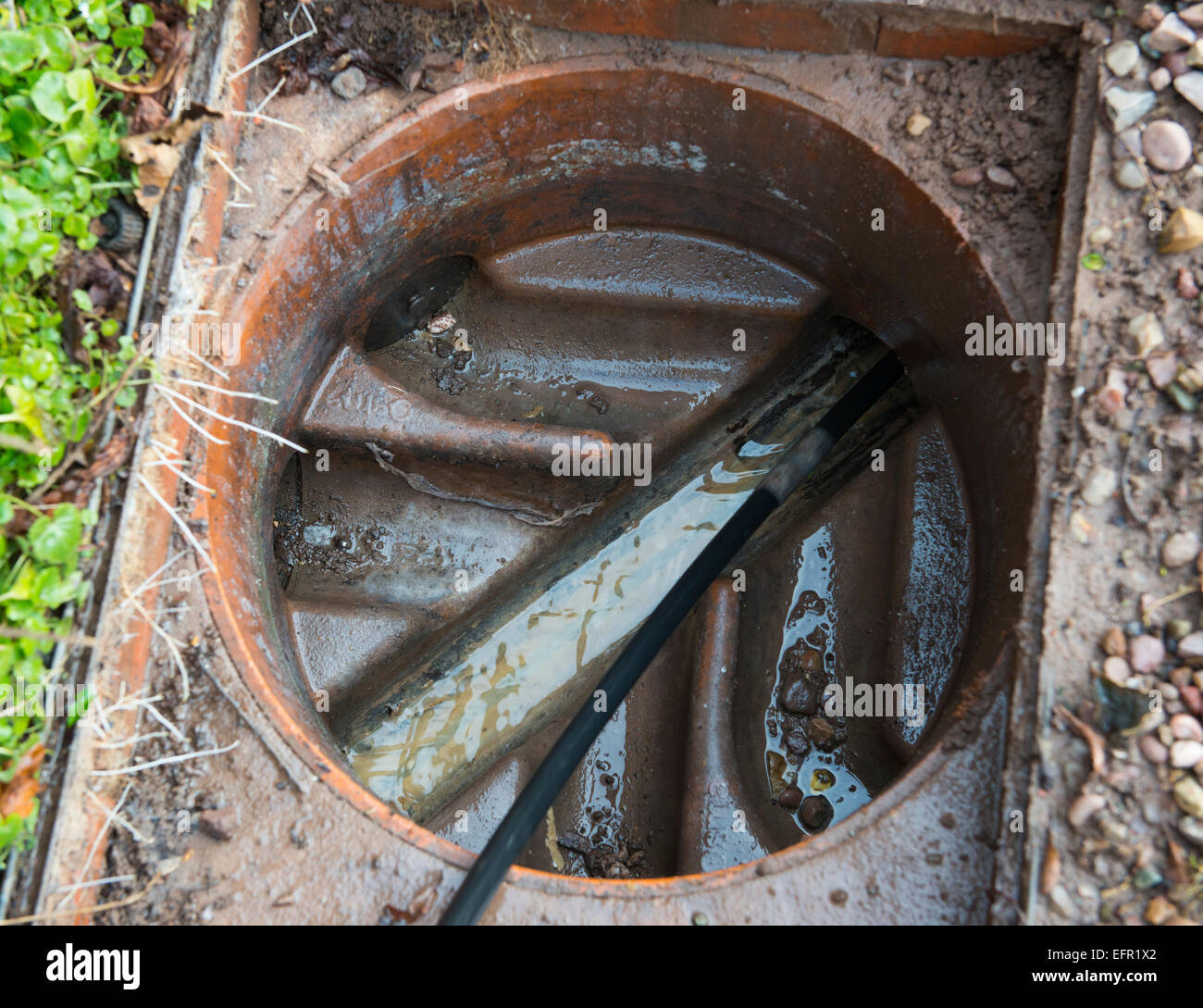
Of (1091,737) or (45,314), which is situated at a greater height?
(45,314)

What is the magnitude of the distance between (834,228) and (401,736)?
6.85 ft

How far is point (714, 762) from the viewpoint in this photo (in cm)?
256

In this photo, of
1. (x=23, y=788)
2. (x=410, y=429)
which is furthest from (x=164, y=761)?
(x=410, y=429)

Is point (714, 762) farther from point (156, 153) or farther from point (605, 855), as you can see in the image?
point (156, 153)

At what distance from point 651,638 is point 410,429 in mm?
1004

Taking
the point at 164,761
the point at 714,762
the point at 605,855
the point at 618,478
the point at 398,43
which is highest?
the point at 398,43

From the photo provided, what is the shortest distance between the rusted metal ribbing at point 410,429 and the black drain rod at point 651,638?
0.52 metres

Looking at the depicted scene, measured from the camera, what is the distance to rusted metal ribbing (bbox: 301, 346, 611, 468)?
2.64 meters

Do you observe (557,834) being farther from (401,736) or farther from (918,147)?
(918,147)

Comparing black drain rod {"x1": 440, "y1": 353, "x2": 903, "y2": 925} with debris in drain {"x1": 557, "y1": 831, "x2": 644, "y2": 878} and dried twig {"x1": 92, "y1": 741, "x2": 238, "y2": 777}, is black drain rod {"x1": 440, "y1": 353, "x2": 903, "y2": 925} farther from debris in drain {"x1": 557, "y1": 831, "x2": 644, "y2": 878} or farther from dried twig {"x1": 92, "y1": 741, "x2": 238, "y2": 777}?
dried twig {"x1": 92, "y1": 741, "x2": 238, "y2": 777}

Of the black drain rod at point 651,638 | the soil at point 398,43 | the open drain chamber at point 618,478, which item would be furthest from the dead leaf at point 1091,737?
the soil at point 398,43

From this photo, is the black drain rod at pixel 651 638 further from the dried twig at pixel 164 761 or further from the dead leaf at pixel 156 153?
the dead leaf at pixel 156 153

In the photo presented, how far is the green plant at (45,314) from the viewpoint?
171cm

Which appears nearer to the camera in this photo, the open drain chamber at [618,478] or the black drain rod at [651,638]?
the black drain rod at [651,638]
